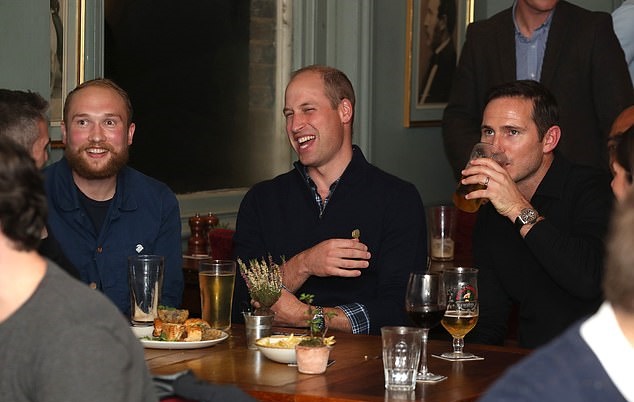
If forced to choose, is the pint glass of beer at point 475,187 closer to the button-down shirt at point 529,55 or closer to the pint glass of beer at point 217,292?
the pint glass of beer at point 217,292

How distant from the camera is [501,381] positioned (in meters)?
1.39

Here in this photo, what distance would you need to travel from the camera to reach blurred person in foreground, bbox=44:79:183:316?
3674 millimetres

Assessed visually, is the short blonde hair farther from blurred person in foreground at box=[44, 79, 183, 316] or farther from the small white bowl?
blurred person in foreground at box=[44, 79, 183, 316]

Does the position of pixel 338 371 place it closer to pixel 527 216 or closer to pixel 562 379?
pixel 527 216

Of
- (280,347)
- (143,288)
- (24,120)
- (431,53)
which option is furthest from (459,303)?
(431,53)

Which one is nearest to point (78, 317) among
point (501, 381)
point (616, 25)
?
point (501, 381)

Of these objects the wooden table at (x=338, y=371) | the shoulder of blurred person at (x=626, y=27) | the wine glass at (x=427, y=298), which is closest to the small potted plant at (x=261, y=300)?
the wooden table at (x=338, y=371)

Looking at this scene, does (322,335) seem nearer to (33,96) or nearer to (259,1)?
(33,96)

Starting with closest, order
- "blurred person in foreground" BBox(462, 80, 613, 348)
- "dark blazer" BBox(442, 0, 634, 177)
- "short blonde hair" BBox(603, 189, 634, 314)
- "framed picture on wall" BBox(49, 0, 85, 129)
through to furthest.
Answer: "short blonde hair" BBox(603, 189, 634, 314), "blurred person in foreground" BBox(462, 80, 613, 348), "framed picture on wall" BBox(49, 0, 85, 129), "dark blazer" BBox(442, 0, 634, 177)

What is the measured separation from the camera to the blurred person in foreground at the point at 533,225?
3.36m

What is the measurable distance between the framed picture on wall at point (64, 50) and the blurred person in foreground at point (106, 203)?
1.67 ft

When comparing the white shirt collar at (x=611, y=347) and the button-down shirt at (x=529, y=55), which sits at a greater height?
the button-down shirt at (x=529, y=55)

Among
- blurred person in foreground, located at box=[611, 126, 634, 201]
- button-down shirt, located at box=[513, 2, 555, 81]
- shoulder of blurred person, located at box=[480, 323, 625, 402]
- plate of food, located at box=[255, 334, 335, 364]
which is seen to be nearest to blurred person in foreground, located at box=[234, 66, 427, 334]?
plate of food, located at box=[255, 334, 335, 364]

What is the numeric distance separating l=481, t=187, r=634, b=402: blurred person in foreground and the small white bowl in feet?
4.60
